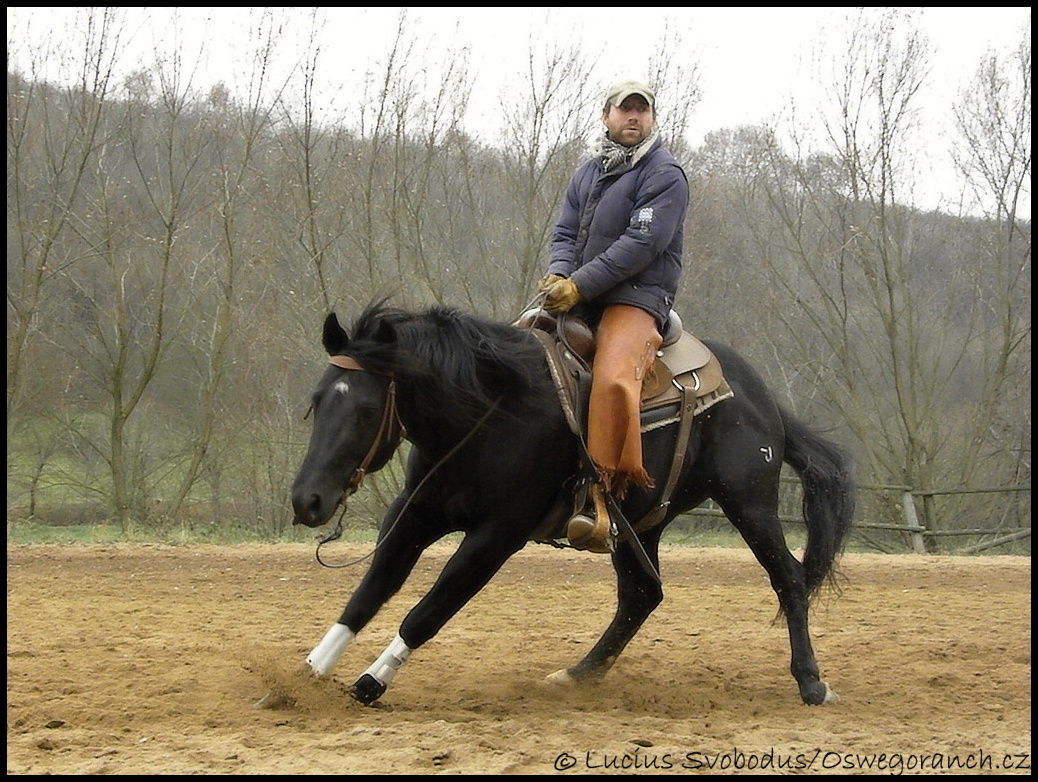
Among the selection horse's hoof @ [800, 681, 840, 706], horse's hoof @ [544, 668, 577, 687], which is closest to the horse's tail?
horse's hoof @ [800, 681, 840, 706]

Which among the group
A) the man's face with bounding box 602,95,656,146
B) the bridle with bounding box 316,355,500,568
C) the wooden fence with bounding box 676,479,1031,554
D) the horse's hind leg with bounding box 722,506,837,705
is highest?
the man's face with bounding box 602,95,656,146

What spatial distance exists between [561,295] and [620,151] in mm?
925

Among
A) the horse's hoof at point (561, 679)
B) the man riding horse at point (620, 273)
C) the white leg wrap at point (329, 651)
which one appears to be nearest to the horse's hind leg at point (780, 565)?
the man riding horse at point (620, 273)

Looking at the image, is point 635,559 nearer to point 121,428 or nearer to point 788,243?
point 121,428

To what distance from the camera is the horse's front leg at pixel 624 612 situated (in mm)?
5926

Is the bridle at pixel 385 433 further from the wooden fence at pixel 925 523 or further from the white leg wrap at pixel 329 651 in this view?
the wooden fence at pixel 925 523

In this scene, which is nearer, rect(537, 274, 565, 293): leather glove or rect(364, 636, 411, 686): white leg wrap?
rect(364, 636, 411, 686): white leg wrap

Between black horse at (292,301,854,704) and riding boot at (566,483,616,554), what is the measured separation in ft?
0.54

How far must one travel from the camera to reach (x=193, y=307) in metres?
18.7

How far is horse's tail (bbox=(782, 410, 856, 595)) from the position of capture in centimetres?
618

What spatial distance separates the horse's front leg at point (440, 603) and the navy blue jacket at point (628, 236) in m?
1.41

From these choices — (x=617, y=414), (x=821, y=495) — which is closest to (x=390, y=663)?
(x=617, y=414)

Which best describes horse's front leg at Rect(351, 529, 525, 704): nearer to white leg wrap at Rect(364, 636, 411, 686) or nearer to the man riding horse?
white leg wrap at Rect(364, 636, 411, 686)

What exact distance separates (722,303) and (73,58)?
42.3 feet
